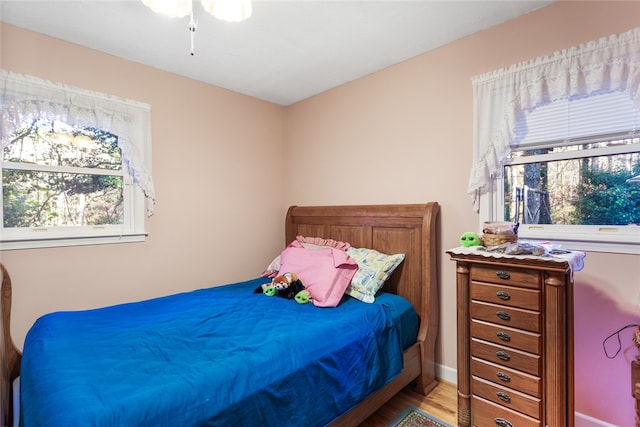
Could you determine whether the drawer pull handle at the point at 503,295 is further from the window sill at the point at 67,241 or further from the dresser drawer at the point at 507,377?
the window sill at the point at 67,241

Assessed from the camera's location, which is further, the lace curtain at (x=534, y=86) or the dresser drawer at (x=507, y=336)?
the lace curtain at (x=534, y=86)

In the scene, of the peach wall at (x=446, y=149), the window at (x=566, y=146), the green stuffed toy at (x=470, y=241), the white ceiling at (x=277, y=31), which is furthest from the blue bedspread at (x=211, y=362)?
the white ceiling at (x=277, y=31)

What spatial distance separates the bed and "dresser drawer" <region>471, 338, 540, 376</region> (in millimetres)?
486

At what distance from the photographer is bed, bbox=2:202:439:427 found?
43.4 inches

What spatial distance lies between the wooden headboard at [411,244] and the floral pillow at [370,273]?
0.11 metres

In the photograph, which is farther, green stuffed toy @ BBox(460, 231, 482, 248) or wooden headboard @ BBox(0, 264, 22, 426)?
green stuffed toy @ BBox(460, 231, 482, 248)

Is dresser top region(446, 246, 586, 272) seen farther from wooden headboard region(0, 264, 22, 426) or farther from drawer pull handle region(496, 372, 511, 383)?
wooden headboard region(0, 264, 22, 426)

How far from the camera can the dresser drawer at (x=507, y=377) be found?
1505 millimetres

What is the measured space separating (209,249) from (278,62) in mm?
1775

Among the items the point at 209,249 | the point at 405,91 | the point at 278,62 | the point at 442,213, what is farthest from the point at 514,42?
the point at 209,249

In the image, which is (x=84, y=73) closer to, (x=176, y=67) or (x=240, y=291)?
(x=176, y=67)

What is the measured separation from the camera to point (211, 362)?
1308mm

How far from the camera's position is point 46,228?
7.18 ft

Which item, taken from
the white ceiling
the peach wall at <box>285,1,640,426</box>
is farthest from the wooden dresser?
the white ceiling
